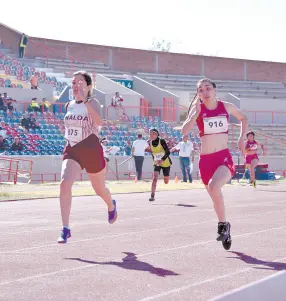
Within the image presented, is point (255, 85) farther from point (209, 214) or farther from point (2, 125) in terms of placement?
point (209, 214)

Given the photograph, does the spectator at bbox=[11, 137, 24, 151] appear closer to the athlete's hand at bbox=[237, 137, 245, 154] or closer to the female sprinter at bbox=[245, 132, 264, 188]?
the female sprinter at bbox=[245, 132, 264, 188]

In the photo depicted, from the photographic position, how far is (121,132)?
39094 millimetres

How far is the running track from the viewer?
6.00m

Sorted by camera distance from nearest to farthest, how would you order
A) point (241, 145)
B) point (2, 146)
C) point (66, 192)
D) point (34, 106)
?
point (66, 192) < point (241, 145) < point (2, 146) < point (34, 106)

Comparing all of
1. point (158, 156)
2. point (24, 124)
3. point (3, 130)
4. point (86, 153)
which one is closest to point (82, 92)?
point (86, 153)

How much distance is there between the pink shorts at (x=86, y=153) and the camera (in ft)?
29.8

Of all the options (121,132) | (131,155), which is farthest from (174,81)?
(131,155)

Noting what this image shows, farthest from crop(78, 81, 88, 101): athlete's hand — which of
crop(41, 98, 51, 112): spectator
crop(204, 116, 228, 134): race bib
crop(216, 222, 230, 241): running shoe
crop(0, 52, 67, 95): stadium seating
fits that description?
crop(0, 52, 67, 95): stadium seating

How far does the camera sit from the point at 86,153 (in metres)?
9.09

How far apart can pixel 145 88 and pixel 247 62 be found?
13.0 meters

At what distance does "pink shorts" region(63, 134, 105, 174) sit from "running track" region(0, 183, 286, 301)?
0.94m

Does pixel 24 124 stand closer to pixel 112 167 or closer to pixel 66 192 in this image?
pixel 112 167

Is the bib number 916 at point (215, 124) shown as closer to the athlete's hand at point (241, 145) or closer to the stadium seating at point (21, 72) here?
the athlete's hand at point (241, 145)

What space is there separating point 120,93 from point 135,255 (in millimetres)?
36776
